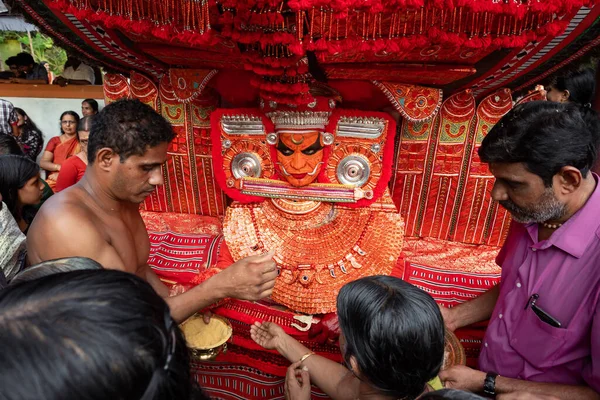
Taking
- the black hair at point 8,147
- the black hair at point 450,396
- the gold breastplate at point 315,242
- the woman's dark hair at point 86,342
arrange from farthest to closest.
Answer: the black hair at point 8,147 < the gold breastplate at point 315,242 < the black hair at point 450,396 < the woman's dark hair at point 86,342

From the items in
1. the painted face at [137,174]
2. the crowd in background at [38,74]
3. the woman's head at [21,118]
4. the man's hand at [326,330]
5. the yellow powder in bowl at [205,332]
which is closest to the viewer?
the painted face at [137,174]

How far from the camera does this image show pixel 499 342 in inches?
61.6

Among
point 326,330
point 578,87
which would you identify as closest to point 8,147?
point 326,330

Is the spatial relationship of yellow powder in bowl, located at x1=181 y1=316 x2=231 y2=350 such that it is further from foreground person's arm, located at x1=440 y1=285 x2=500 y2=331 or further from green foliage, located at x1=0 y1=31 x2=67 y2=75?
green foliage, located at x1=0 y1=31 x2=67 y2=75

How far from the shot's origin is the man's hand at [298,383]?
61.9 inches

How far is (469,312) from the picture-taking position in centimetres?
191

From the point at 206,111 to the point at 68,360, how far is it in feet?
7.80

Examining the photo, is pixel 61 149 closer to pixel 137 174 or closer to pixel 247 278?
pixel 137 174

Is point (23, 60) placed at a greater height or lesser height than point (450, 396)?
greater

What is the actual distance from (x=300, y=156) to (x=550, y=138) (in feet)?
4.15

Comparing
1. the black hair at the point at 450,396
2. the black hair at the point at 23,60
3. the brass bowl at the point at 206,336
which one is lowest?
the brass bowl at the point at 206,336

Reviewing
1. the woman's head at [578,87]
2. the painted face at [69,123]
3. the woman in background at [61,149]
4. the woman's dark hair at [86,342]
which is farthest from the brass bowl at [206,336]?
the painted face at [69,123]

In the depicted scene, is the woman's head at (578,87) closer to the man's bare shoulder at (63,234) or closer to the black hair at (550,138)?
the black hair at (550,138)

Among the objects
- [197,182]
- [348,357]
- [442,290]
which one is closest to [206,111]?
[197,182]
